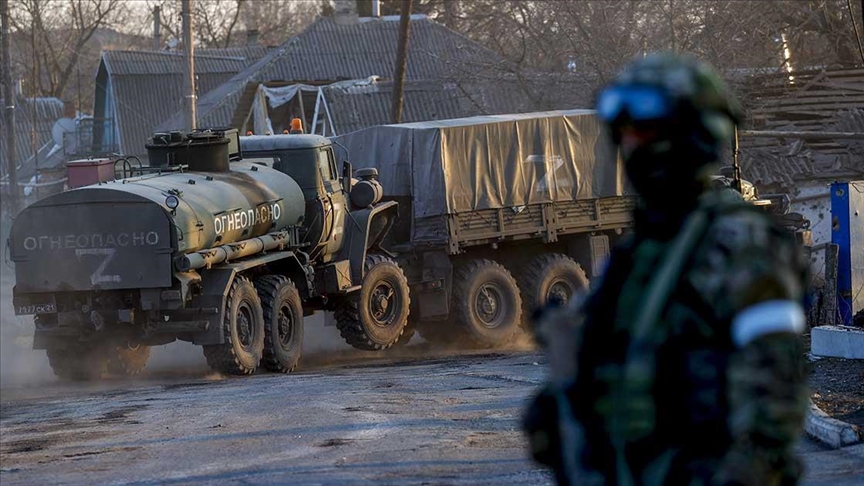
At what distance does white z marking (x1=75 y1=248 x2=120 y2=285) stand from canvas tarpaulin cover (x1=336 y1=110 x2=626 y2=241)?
562 centimetres

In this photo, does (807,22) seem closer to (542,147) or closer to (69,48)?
(542,147)

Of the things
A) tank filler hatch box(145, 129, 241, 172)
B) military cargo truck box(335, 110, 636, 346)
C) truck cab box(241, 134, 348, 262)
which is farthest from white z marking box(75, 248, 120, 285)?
military cargo truck box(335, 110, 636, 346)

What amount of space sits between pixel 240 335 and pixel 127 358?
173 centimetres

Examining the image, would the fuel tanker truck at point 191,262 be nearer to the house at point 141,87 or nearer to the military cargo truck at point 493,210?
the military cargo truck at point 493,210

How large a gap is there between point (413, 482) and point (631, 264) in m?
5.09

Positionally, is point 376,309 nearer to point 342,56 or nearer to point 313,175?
point 313,175

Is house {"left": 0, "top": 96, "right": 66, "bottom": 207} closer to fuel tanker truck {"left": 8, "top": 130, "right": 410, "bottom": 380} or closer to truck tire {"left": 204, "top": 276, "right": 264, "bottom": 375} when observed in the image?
fuel tanker truck {"left": 8, "top": 130, "right": 410, "bottom": 380}

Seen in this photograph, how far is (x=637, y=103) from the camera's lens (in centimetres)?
304

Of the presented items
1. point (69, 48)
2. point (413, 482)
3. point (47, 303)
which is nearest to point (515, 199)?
point (47, 303)

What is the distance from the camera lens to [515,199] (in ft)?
64.9

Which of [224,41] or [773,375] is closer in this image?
[773,375]

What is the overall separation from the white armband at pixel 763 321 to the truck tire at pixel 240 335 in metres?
12.4

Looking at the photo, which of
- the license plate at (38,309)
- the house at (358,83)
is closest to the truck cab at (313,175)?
the license plate at (38,309)

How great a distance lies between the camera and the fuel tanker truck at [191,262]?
48.2 feet
